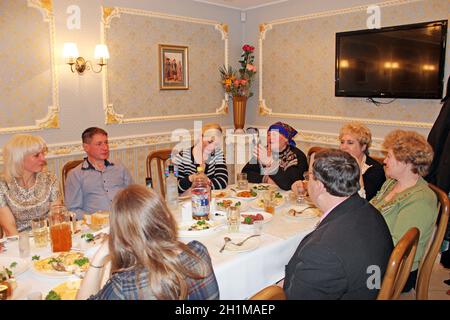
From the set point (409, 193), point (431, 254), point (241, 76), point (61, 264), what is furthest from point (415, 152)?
point (241, 76)

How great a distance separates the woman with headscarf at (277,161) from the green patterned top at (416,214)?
116 centimetres

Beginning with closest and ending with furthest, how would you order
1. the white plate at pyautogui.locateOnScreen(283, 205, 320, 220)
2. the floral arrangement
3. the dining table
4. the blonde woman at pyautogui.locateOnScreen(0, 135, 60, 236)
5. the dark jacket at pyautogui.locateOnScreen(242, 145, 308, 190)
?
the dining table < the white plate at pyautogui.locateOnScreen(283, 205, 320, 220) < the blonde woman at pyautogui.locateOnScreen(0, 135, 60, 236) < the dark jacket at pyautogui.locateOnScreen(242, 145, 308, 190) < the floral arrangement

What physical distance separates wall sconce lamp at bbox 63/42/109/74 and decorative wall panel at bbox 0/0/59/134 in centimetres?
17

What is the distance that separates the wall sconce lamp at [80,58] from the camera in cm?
404

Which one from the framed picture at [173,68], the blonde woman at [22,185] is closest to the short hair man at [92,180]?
the blonde woman at [22,185]

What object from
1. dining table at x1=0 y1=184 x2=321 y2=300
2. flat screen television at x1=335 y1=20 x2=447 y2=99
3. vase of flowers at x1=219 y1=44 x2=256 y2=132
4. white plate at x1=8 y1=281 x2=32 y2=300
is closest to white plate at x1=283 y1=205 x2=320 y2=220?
dining table at x1=0 y1=184 x2=321 y2=300

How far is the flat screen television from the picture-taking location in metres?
3.95

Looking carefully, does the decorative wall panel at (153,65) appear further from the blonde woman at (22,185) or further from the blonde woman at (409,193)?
the blonde woman at (409,193)

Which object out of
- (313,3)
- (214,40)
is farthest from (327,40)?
(214,40)

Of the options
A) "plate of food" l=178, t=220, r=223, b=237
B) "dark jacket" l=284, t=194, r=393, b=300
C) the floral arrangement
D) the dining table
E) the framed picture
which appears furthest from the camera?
the floral arrangement

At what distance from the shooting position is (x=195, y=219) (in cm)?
230

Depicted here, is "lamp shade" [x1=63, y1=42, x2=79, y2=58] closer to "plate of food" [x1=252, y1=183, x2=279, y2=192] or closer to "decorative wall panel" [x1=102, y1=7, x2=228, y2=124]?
"decorative wall panel" [x1=102, y1=7, x2=228, y2=124]
